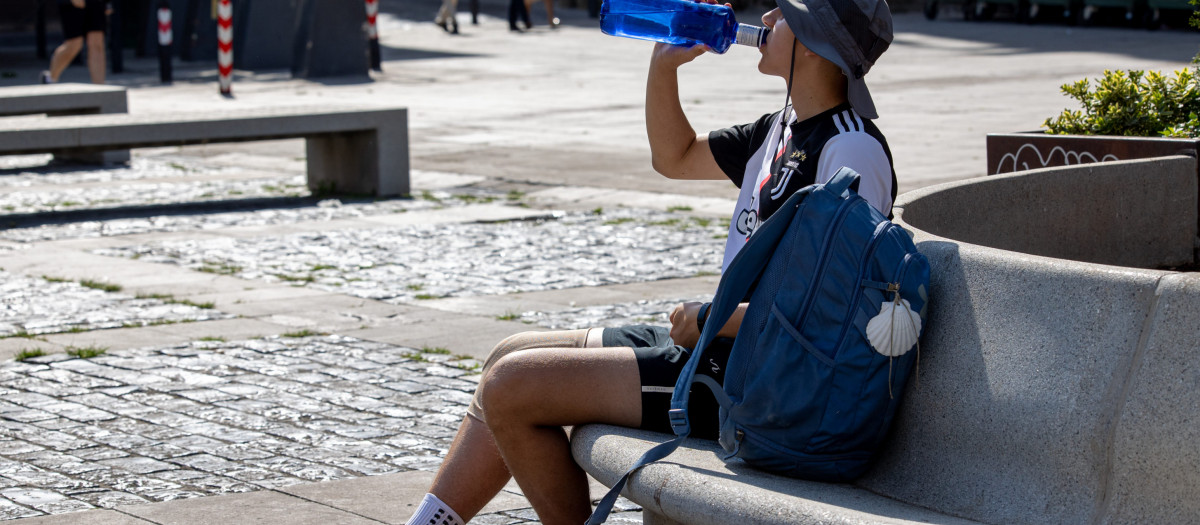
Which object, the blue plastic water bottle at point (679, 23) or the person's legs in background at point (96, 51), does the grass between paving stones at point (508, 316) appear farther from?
the person's legs in background at point (96, 51)

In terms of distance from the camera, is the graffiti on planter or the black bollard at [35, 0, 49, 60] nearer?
the graffiti on planter

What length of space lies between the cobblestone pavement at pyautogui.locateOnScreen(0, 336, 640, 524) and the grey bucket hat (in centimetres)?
150

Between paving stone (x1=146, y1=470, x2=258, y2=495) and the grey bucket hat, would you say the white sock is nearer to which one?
paving stone (x1=146, y1=470, x2=258, y2=495)

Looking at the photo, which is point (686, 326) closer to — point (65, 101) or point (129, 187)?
point (129, 187)

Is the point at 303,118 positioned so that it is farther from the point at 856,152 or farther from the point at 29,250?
the point at 856,152

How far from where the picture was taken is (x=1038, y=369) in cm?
259

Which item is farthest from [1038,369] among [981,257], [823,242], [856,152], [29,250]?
[29,250]

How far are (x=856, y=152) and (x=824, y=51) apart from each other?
228mm

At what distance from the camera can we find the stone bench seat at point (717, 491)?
256cm

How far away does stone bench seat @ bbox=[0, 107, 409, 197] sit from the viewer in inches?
412

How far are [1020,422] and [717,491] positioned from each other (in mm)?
548

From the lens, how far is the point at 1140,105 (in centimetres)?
570

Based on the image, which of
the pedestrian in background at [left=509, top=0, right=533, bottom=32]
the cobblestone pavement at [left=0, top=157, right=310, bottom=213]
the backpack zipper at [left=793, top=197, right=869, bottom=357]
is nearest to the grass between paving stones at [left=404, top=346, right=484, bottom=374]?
the backpack zipper at [left=793, top=197, right=869, bottom=357]

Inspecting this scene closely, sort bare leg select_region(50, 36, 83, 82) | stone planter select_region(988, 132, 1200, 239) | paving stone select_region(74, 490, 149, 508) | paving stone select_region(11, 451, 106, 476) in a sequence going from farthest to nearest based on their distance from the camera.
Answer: bare leg select_region(50, 36, 83, 82) < stone planter select_region(988, 132, 1200, 239) < paving stone select_region(11, 451, 106, 476) < paving stone select_region(74, 490, 149, 508)
